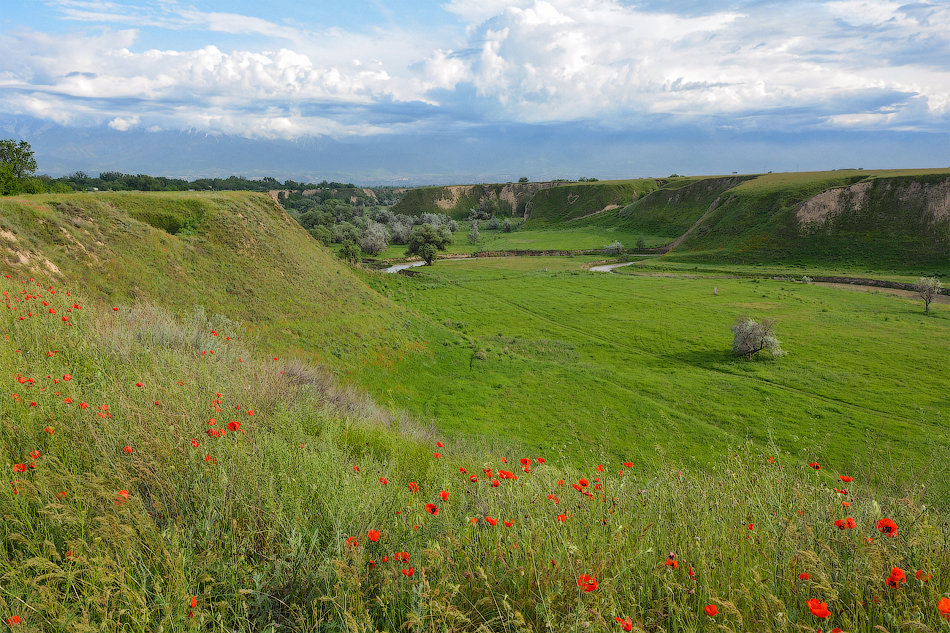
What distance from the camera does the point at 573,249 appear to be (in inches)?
3578

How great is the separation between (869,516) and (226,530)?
265 inches

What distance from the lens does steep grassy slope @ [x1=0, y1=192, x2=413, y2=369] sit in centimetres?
1883

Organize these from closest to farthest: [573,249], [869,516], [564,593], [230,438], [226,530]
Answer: [564,593] → [226,530] → [869,516] → [230,438] → [573,249]

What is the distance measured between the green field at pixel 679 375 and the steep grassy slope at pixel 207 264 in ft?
15.1

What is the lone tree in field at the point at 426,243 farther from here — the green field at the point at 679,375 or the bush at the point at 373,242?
the green field at the point at 679,375

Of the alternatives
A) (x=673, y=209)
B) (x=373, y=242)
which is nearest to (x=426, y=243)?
(x=373, y=242)

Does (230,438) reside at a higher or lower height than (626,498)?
higher

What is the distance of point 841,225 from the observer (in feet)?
231

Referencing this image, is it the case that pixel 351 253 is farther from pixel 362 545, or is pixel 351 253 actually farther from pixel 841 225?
pixel 841 225

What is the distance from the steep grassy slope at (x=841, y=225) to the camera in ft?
204

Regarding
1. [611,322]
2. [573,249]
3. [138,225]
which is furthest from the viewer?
[573,249]

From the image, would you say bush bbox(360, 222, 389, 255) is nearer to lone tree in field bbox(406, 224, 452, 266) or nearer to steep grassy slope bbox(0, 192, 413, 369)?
lone tree in field bbox(406, 224, 452, 266)

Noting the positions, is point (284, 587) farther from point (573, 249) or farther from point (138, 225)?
point (573, 249)

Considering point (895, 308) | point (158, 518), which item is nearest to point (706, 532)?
point (158, 518)
